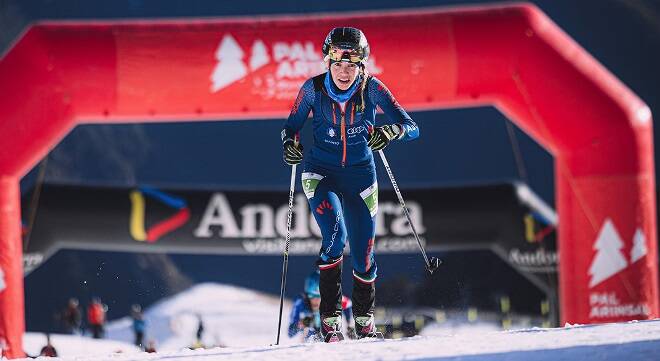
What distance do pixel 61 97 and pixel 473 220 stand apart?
493 centimetres

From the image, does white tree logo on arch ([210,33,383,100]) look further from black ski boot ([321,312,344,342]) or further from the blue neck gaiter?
black ski boot ([321,312,344,342])

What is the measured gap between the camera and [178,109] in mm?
7734

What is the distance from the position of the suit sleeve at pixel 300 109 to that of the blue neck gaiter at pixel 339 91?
0.37ft

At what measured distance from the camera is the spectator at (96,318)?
1071 centimetres

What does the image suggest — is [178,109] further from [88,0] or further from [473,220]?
[473,220]

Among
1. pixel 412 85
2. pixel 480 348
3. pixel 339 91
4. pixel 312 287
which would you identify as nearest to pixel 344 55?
pixel 339 91

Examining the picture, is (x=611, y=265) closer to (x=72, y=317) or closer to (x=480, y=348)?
(x=480, y=348)

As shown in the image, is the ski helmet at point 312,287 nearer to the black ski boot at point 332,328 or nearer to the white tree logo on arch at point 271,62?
the white tree logo on arch at point 271,62

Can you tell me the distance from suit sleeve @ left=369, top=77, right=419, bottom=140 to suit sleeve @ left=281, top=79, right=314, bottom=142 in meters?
0.35

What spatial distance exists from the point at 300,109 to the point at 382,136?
54 centimetres

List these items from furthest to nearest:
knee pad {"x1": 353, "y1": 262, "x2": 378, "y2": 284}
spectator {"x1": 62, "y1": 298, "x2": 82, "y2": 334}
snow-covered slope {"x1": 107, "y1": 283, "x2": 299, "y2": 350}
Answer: snow-covered slope {"x1": 107, "y1": 283, "x2": 299, "y2": 350}
spectator {"x1": 62, "y1": 298, "x2": 82, "y2": 334}
knee pad {"x1": 353, "y1": 262, "x2": 378, "y2": 284}

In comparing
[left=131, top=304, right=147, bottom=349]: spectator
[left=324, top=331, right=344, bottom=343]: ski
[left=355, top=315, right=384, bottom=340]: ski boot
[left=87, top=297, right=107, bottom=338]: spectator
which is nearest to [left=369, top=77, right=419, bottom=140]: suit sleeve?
[left=355, top=315, right=384, bottom=340]: ski boot

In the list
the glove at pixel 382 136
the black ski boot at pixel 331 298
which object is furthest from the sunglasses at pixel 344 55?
the black ski boot at pixel 331 298

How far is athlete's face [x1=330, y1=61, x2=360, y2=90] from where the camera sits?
15.3ft
